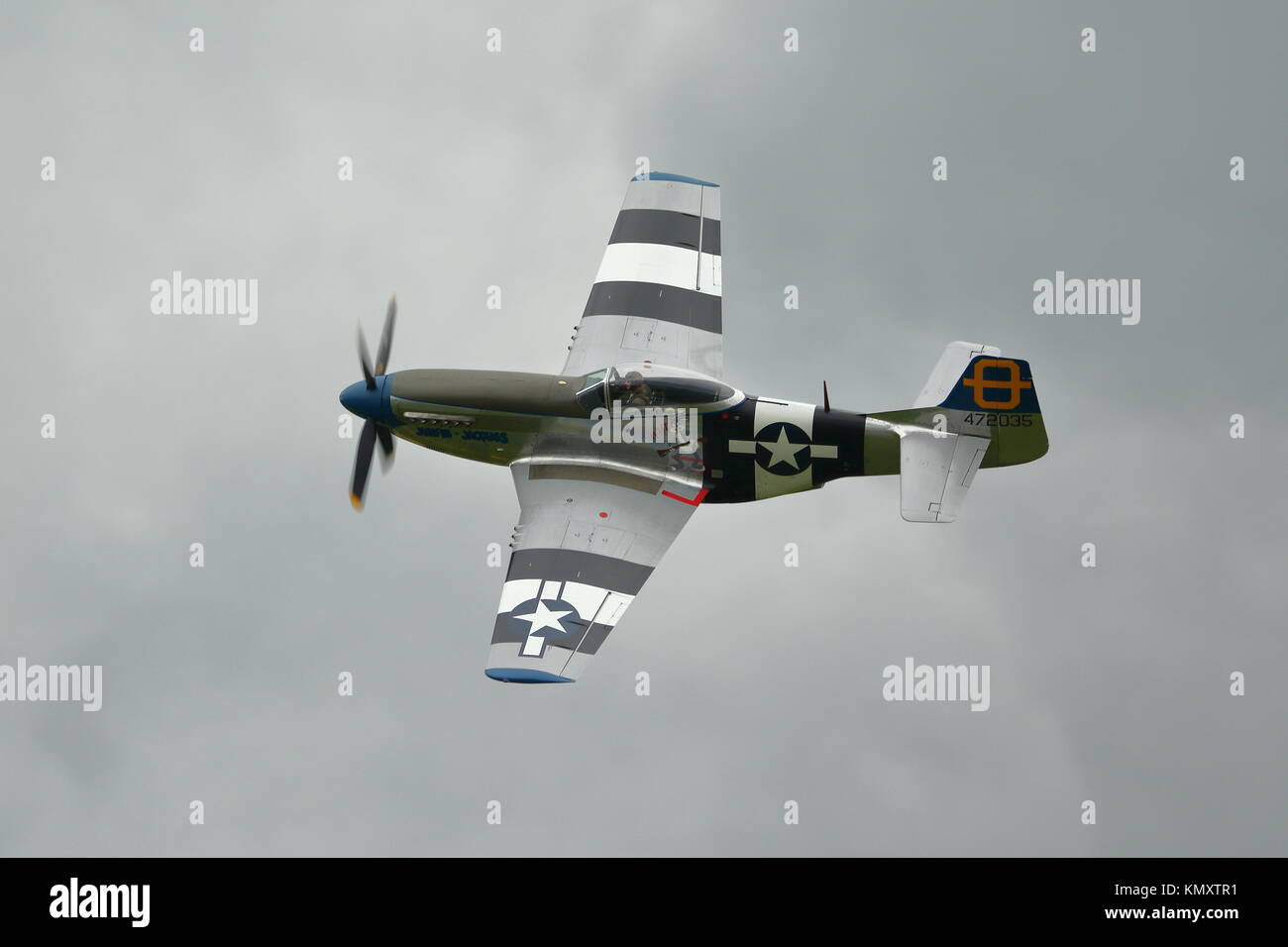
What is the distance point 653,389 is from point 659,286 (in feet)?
11.8

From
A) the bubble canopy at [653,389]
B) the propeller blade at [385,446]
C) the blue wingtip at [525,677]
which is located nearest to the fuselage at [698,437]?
the bubble canopy at [653,389]

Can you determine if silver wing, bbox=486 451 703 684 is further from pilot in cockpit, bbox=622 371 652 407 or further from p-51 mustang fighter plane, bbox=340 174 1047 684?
pilot in cockpit, bbox=622 371 652 407

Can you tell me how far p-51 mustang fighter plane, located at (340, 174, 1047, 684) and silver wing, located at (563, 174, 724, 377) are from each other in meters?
0.33

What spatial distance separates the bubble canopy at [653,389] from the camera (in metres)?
A: 29.5

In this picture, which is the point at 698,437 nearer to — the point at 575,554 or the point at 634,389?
the point at 634,389

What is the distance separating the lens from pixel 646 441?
29.6 m

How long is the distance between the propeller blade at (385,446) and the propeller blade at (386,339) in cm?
97

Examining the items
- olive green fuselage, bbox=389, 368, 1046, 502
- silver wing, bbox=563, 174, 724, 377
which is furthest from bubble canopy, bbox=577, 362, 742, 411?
silver wing, bbox=563, 174, 724, 377

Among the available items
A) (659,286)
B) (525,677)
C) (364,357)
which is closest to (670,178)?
(659,286)

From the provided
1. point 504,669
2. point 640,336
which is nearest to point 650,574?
point 504,669

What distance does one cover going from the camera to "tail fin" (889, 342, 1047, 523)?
1141 inches

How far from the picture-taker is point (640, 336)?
104 ft

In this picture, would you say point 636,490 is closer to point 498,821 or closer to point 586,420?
point 586,420
